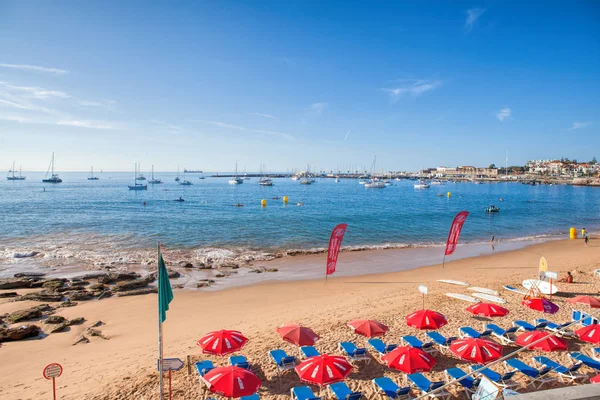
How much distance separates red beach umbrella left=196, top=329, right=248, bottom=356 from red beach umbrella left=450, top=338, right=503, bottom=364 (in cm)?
645

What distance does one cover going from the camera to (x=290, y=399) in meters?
9.52

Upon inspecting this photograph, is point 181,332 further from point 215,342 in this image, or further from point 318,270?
point 318,270

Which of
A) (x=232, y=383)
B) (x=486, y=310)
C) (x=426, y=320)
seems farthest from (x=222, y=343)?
(x=486, y=310)

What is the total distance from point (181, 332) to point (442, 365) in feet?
32.6

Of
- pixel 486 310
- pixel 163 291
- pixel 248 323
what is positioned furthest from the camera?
pixel 248 323

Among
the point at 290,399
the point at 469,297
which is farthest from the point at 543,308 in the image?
Result: the point at 290,399

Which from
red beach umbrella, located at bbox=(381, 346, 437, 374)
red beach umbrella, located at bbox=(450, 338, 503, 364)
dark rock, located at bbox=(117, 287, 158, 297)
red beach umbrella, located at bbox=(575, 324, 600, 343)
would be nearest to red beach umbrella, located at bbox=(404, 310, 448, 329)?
red beach umbrella, located at bbox=(450, 338, 503, 364)

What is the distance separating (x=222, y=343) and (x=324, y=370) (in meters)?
3.30

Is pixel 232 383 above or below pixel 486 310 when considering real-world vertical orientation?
below

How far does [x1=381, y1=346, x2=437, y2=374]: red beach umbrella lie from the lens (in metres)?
9.56

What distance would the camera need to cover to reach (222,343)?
10.7 meters

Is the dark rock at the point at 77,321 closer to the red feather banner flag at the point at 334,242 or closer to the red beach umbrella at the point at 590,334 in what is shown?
the red feather banner flag at the point at 334,242

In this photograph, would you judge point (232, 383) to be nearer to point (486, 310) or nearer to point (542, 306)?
point (486, 310)

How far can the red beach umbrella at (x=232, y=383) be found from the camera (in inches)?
335
